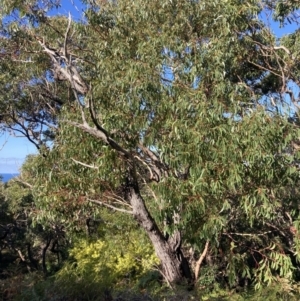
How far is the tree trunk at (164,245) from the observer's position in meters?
7.10

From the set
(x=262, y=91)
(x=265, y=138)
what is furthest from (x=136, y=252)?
(x=265, y=138)

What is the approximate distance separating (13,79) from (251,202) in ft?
19.5

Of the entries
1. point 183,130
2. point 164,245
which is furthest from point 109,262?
point 183,130

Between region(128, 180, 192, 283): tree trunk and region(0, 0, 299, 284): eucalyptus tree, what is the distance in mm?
18

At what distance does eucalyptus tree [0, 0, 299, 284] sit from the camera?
16.6ft

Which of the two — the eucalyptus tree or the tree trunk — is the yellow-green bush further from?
the eucalyptus tree

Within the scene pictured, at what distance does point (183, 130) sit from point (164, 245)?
2.76 metres

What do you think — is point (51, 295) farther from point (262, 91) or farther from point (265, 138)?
point (262, 91)

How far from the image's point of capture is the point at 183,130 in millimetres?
5219

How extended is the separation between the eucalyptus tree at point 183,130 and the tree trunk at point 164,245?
2 cm

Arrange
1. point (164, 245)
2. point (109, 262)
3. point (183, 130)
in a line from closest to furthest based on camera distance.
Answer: point (183, 130)
point (164, 245)
point (109, 262)

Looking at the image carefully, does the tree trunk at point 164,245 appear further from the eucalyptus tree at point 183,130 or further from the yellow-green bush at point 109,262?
the yellow-green bush at point 109,262

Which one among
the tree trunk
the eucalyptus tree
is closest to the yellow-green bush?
the tree trunk

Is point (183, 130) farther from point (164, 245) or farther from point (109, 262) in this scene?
point (109, 262)
